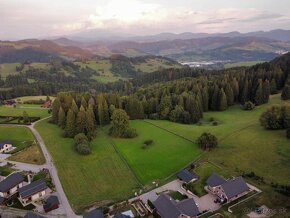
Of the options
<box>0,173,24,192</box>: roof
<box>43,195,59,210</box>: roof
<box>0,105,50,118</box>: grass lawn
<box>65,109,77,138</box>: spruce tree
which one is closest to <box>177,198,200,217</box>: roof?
<box>43,195,59,210</box>: roof

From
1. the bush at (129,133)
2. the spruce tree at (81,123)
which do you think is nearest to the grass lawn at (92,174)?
the spruce tree at (81,123)

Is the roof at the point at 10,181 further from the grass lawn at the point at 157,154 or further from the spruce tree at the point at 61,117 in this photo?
the spruce tree at the point at 61,117

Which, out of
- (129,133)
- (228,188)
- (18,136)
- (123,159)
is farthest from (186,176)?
A: (18,136)

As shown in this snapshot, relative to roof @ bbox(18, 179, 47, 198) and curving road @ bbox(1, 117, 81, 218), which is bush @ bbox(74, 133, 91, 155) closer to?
curving road @ bbox(1, 117, 81, 218)

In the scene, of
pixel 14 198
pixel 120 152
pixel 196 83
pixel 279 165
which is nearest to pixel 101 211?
pixel 14 198

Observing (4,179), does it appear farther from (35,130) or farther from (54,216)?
(35,130)
